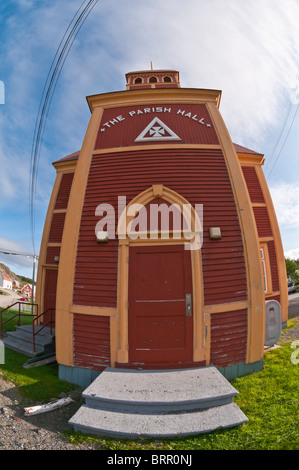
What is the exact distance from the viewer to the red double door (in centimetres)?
468

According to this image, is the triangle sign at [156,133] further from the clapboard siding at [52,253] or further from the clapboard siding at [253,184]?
the clapboard siding at [52,253]

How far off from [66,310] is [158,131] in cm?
541

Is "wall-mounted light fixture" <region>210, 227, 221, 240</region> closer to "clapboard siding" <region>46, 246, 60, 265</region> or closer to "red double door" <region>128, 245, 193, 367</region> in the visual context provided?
"red double door" <region>128, 245, 193, 367</region>

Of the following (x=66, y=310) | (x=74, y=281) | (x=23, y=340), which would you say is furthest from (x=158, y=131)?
(x=23, y=340)

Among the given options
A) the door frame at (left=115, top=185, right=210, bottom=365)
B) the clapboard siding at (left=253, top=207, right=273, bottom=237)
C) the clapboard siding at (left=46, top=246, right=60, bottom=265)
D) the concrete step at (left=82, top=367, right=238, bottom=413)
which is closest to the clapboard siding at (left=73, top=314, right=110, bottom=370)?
the door frame at (left=115, top=185, right=210, bottom=365)

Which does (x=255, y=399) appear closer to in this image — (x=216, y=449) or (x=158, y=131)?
(x=216, y=449)

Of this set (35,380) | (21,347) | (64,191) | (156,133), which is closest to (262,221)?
(156,133)

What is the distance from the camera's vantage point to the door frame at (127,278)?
468 cm

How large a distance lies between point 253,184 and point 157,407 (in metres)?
9.66

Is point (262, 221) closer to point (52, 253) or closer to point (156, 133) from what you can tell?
point (156, 133)

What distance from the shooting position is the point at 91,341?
4.88m

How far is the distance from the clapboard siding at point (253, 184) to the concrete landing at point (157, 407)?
8.16 metres
